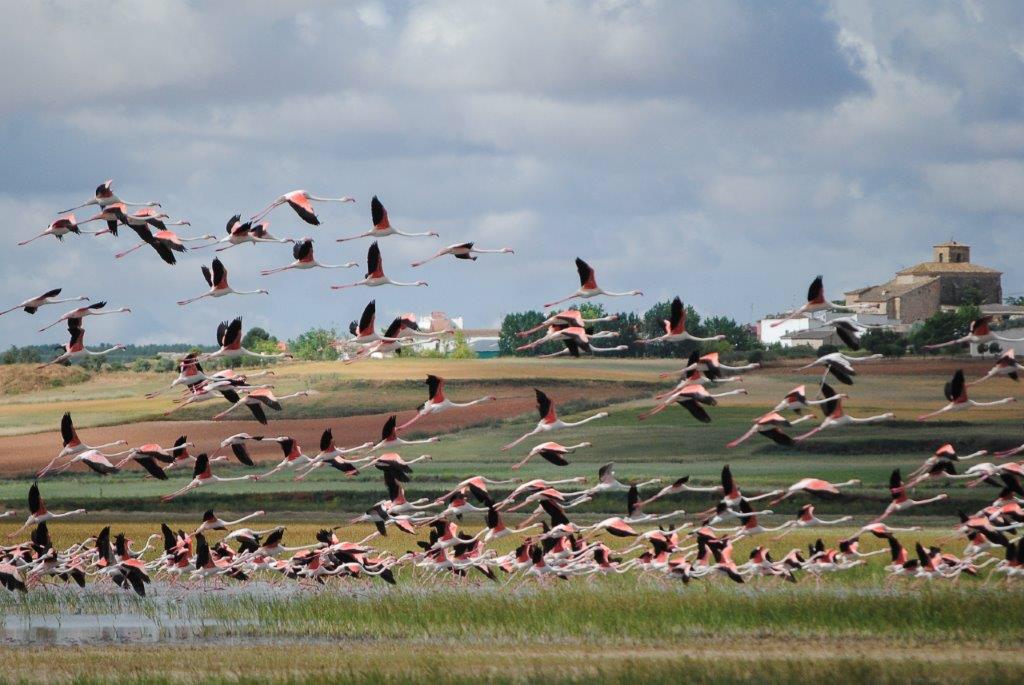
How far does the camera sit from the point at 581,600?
129 ft

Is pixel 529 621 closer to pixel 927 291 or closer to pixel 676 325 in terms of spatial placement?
pixel 676 325

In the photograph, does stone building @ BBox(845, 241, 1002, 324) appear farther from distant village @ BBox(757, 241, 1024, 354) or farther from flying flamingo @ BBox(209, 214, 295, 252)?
flying flamingo @ BBox(209, 214, 295, 252)

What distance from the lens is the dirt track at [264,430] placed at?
94812 mm

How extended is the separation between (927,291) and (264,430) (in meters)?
71.9

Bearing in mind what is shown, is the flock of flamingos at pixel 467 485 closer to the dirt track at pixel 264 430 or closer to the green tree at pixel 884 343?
the dirt track at pixel 264 430

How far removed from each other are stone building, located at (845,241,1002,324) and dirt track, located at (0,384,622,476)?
4923 centimetres

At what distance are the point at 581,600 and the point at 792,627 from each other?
4.72 m

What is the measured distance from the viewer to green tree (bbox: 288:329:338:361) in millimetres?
148125

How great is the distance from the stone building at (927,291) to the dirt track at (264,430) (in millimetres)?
49229

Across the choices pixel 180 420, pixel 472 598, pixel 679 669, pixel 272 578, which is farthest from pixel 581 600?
pixel 180 420

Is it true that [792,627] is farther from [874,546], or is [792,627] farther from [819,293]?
[874,546]

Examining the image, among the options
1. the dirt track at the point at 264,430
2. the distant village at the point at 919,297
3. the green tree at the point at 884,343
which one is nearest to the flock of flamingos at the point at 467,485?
the dirt track at the point at 264,430

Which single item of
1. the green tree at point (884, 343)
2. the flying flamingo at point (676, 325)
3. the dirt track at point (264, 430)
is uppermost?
the flying flamingo at point (676, 325)

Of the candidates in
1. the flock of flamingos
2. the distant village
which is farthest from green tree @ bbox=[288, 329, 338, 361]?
the flock of flamingos
